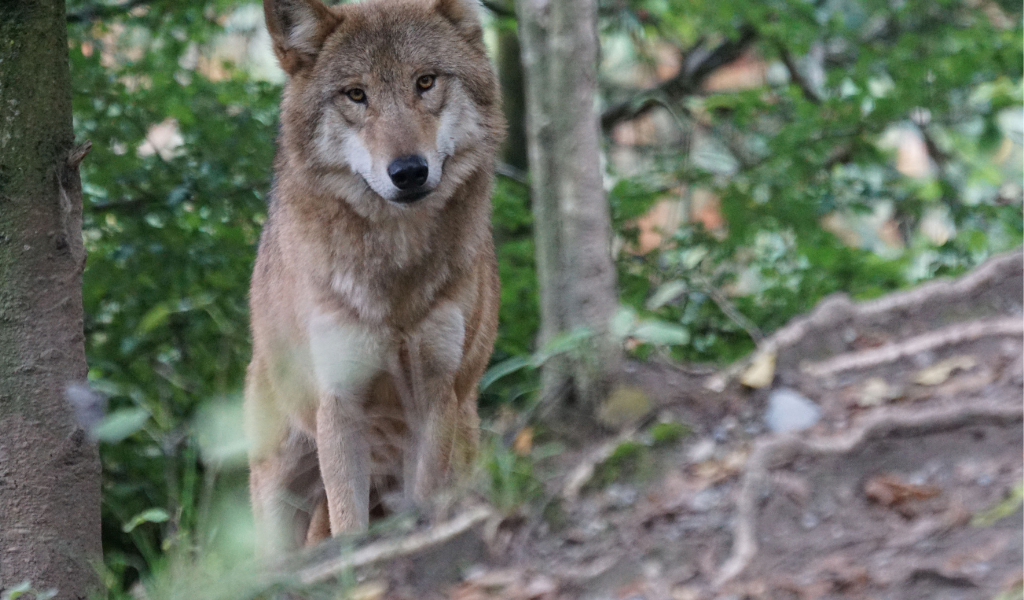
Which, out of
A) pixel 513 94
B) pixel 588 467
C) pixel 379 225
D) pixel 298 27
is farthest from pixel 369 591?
pixel 513 94

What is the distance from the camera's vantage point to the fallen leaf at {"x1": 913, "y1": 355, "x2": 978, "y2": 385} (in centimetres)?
304

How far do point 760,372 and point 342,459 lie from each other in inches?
70.1

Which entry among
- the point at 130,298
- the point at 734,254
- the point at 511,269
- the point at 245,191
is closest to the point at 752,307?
the point at 734,254

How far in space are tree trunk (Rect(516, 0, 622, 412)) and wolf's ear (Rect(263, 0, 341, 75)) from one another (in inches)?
36.4

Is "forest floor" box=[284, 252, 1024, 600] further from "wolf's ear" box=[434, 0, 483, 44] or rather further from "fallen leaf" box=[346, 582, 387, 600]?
"wolf's ear" box=[434, 0, 483, 44]

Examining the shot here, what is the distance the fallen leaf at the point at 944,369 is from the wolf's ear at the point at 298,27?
2616 millimetres

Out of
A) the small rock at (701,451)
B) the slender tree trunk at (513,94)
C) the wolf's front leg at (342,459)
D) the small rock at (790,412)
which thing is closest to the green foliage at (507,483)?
the small rock at (701,451)

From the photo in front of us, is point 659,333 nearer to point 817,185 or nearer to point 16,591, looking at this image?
point 16,591

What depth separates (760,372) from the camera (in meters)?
3.20

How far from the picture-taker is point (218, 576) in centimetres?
297

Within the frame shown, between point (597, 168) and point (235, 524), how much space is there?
1.72 m

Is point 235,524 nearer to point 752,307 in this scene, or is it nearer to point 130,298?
point 130,298

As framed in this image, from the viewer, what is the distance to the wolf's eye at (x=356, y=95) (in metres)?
3.91

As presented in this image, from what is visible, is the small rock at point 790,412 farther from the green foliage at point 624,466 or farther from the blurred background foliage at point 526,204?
the blurred background foliage at point 526,204
